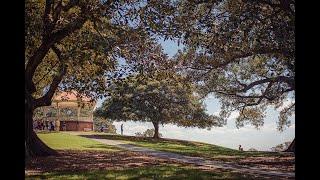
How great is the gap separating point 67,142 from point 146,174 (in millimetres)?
10723

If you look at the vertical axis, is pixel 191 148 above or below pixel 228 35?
below

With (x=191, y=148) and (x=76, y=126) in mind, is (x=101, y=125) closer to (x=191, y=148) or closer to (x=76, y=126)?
(x=76, y=126)

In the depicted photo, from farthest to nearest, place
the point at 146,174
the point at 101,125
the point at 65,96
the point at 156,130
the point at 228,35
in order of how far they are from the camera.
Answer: the point at 101,125 → the point at 156,130 → the point at 65,96 → the point at 228,35 → the point at 146,174

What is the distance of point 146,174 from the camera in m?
13.8

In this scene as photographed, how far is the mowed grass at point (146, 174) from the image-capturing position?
1306 centimetres

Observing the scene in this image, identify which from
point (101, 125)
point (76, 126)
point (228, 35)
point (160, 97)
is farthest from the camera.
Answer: point (101, 125)

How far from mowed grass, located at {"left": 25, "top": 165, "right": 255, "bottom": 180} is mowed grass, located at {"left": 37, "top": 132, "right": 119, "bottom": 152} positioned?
283 inches

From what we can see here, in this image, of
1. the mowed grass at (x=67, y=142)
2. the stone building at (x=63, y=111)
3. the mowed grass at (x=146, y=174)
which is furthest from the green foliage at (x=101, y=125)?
the mowed grass at (x=146, y=174)

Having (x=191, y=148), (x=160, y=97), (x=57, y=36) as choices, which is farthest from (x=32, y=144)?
(x=191, y=148)

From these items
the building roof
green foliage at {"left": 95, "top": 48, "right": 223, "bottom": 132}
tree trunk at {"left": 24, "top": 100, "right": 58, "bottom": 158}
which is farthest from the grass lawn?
the building roof

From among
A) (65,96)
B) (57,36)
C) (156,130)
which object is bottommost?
(156,130)

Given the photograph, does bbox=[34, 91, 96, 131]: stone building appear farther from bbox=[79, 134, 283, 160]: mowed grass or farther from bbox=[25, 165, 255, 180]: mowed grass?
bbox=[25, 165, 255, 180]: mowed grass

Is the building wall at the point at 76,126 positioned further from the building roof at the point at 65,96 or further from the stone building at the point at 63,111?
the building roof at the point at 65,96
